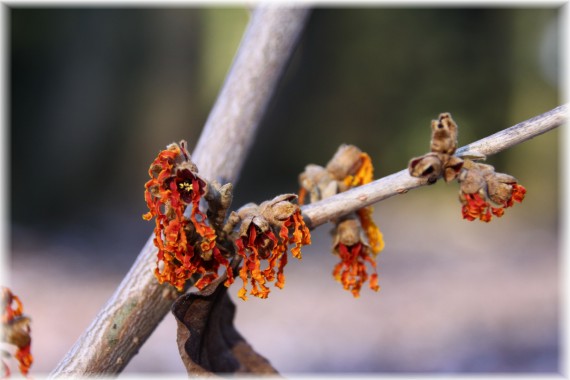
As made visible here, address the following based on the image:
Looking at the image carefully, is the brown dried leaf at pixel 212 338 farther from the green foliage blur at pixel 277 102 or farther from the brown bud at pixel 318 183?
the green foliage blur at pixel 277 102

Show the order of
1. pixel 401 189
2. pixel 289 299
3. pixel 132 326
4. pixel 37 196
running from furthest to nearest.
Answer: pixel 37 196 → pixel 289 299 → pixel 132 326 → pixel 401 189

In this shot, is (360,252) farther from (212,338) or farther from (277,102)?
(277,102)

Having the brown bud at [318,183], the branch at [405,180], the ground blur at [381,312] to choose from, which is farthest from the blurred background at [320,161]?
the branch at [405,180]

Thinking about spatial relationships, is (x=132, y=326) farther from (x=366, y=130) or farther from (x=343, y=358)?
(x=366, y=130)

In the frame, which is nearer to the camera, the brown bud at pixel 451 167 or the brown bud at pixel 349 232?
the brown bud at pixel 451 167

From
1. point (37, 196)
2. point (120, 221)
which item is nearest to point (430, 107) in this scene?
point (120, 221)

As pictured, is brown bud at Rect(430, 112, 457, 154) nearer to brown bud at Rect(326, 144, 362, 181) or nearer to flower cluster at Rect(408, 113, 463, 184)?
flower cluster at Rect(408, 113, 463, 184)

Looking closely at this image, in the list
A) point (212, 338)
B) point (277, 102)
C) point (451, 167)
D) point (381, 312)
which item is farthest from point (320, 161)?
point (451, 167)
